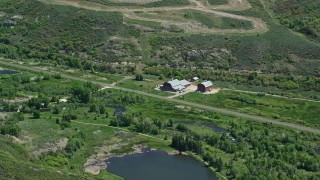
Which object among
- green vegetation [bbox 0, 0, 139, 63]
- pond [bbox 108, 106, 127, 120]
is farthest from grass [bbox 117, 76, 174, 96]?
green vegetation [bbox 0, 0, 139, 63]

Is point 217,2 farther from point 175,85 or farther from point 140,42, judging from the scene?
point 175,85

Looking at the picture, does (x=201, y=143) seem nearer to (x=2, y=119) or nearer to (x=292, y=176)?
(x=292, y=176)

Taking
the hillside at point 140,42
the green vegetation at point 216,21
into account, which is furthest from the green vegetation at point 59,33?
the green vegetation at point 216,21

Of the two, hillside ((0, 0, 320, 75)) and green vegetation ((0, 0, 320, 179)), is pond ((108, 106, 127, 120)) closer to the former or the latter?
green vegetation ((0, 0, 320, 179))

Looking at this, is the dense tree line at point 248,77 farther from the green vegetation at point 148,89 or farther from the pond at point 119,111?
the pond at point 119,111

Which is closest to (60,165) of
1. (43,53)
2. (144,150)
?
(144,150)

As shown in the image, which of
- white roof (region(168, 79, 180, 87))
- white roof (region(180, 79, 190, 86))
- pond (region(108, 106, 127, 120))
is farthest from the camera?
white roof (region(180, 79, 190, 86))
